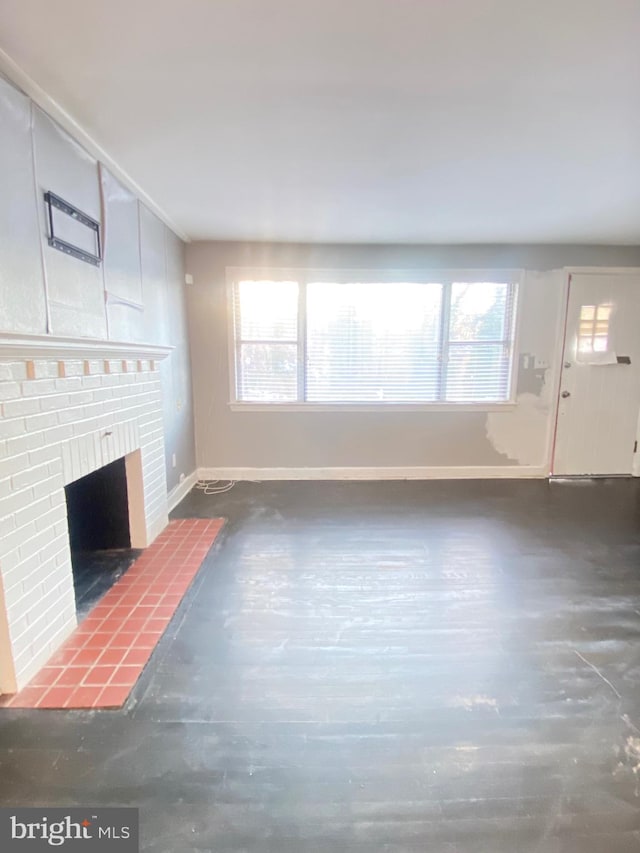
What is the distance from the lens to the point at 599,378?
14.3 feet

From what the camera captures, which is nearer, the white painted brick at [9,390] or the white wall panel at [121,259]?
the white painted brick at [9,390]

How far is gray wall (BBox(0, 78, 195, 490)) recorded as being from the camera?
5.65ft

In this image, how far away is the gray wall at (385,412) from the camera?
163 inches

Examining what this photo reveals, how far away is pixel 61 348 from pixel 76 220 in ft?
2.69

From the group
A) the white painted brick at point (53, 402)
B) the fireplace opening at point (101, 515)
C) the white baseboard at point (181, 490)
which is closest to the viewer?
the white painted brick at point (53, 402)

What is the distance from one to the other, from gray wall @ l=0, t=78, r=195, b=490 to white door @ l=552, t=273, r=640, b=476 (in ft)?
13.2

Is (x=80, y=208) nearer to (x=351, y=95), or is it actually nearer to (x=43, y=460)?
(x=43, y=460)

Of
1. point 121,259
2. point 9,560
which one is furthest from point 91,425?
point 121,259

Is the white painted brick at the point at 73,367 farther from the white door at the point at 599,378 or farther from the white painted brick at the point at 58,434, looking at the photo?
the white door at the point at 599,378

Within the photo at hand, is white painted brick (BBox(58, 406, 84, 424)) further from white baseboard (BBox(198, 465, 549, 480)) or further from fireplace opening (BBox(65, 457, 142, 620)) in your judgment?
white baseboard (BBox(198, 465, 549, 480))

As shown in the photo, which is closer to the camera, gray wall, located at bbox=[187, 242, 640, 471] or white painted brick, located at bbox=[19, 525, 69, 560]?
white painted brick, located at bbox=[19, 525, 69, 560]

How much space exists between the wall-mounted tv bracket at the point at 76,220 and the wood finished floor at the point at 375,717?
6.43 feet

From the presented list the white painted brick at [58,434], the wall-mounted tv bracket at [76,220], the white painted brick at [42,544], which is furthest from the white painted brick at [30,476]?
the wall-mounted tv bracket at [76,220]

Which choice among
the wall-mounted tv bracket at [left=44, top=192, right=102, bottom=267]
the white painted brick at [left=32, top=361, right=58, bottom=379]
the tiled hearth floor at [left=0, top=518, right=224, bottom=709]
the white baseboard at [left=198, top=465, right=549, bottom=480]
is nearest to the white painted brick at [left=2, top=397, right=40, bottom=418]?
the white painted brick at [left=32, top=361, right=58, bottom=379]
